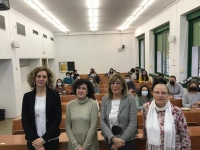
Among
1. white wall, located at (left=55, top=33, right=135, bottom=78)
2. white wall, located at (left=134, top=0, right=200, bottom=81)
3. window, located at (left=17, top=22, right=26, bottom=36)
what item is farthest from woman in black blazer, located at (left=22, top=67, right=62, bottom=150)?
white wall, located at (left=55, top=33, right=135, bottom=78)

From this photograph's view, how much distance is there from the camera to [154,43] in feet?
27.0

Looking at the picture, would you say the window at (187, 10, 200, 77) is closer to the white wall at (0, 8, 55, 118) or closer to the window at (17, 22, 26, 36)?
the white wall at (0, 8, 55, 118)

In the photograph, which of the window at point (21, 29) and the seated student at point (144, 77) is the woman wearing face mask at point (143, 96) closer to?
→ the seated student at point (144, 77)

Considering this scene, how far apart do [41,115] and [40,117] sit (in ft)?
0.08

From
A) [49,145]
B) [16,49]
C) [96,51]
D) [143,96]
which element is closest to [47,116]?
[49,145]

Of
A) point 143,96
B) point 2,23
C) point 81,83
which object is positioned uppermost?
point 2,23

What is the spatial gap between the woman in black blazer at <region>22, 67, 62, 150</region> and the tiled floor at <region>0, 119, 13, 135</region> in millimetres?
3135

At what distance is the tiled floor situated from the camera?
4386 mm

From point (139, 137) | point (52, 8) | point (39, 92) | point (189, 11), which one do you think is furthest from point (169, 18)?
point (39, 92)

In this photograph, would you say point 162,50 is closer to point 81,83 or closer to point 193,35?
point 193,35

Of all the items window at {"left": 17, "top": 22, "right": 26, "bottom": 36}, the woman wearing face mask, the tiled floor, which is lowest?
the tiled floor

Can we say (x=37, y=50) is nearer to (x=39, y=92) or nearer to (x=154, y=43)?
(x=154, y=43)

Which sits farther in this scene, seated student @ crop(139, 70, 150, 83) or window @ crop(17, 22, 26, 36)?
seated student @ crop(139, 70, 150, 83)

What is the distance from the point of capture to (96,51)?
11.4 metres
